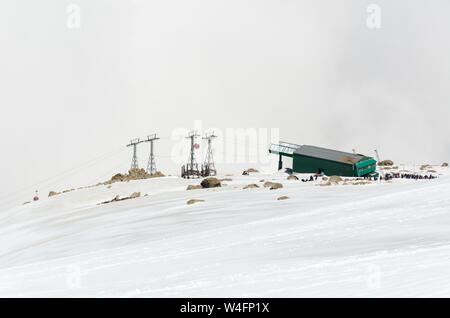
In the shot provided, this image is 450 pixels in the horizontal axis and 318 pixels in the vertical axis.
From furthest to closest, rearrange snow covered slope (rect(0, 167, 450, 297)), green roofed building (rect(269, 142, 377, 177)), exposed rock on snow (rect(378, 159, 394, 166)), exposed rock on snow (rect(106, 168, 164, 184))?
exposed rock on snow (rect(378, 159, 394, 166))
exposed rock on snow (rect(106, 168, 164, 184))
green roofed building (rect(269, 142, 377, 177))
snow covered slope (rect(0, 167, 450, 297))

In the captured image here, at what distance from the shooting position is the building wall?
135ft

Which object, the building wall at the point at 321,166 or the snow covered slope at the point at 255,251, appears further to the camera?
the building wall at the point at 321,166

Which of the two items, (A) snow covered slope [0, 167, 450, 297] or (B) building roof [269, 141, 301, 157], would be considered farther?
(B) building roof [269, 141, 301, 157]

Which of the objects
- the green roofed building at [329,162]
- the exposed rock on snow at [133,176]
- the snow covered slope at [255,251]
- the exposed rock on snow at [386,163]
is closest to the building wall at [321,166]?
the green roofed building at [329,162]

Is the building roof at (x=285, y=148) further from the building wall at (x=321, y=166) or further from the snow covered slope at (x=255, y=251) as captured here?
the snow covered slope at (x=255, y=251)

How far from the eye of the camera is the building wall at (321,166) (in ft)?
135

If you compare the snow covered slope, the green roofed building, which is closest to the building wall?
the green roofed building

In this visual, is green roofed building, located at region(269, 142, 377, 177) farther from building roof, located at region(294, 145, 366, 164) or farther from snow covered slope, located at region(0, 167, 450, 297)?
snow covered slope, located at region(0, 167, 450, 297)

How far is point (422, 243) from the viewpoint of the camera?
8.66m

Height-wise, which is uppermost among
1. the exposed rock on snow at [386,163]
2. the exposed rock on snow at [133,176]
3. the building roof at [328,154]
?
the building roof at [328,154]

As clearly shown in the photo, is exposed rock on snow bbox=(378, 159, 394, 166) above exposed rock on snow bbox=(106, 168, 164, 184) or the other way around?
above

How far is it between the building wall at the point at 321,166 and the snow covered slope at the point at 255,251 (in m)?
21.4

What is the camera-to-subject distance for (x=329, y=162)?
4231 centimetres
